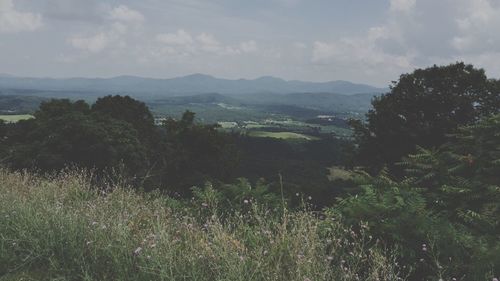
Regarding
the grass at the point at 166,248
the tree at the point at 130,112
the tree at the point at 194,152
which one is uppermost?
the grass at the point at 166,248

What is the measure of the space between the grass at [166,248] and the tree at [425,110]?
69.5ft

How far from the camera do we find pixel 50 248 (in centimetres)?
539

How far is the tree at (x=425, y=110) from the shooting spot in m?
25.7

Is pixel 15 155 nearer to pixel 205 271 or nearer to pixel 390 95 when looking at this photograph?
pixel 390 95

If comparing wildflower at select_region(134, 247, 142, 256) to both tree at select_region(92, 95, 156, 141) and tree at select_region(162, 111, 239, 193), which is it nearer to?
tree at select_region(162, 111, 239, 193)

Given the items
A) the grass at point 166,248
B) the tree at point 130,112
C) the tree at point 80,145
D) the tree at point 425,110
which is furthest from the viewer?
the tree at point 130,112

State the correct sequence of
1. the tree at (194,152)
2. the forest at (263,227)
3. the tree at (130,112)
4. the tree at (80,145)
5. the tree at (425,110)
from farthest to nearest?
1. the tree at (130,112)
2. the tree at (194,152)
3. the tree at (80,145)
4. the tree at (425,110)
5. the forest at (263,227)

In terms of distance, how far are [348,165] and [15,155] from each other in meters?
23.7

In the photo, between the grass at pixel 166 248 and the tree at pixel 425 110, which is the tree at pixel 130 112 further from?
the grass at pixel 166 248

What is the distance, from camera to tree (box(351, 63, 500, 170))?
25.7m

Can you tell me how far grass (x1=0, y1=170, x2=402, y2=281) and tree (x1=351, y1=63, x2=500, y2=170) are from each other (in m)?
21.2

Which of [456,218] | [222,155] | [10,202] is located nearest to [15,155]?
[222,155]

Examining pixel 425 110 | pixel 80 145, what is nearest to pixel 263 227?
pixel 425 110

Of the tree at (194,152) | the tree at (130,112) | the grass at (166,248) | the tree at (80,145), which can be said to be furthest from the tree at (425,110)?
the tree at (130,112)
